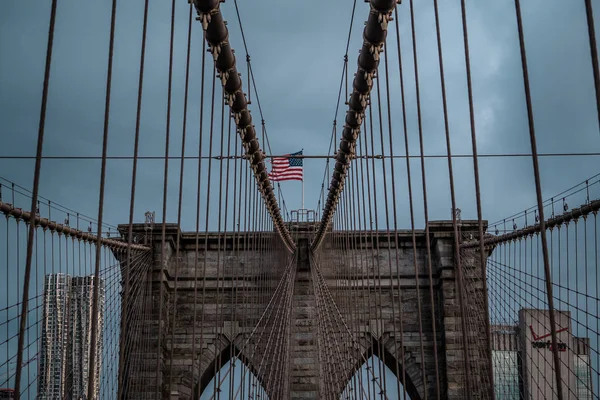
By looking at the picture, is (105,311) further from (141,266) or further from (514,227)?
(514,227)

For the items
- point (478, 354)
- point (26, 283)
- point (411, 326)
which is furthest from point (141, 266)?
point (26, 283)

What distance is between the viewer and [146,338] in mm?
17672

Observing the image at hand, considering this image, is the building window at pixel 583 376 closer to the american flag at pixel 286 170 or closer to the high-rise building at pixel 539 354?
the high-rise building at pixel 539 354

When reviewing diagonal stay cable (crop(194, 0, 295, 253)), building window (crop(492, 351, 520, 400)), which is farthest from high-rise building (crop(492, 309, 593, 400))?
diagonal stay cable (crop(194, 0, 295, 253))

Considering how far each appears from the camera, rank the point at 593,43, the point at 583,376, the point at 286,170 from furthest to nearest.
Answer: the point at 583,376 → the point at 286,170 → the point at 593,43

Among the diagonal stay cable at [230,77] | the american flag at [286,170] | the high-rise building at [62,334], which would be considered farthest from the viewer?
the american flag at [286,170]

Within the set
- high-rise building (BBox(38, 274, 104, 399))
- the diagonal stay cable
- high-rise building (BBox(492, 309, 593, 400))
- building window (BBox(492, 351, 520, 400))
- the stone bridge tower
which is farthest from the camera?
the stone bridge tower

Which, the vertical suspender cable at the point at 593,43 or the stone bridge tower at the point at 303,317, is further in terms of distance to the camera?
the stone bridge tower at the point at 303,317

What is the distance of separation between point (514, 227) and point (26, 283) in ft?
46.4

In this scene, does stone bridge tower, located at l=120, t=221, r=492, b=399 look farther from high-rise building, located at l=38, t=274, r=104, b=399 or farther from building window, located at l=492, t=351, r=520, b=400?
high-rise building, located at l=38, t=274, r=104, b=399

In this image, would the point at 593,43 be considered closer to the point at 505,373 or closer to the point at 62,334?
the point at 62,334

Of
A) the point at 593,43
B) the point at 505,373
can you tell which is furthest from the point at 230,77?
the point at 505,373

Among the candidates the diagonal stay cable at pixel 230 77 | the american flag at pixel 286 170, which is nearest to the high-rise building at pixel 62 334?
the diagonal stay cable at pixel 230 77

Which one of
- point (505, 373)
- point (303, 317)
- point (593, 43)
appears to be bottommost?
point (505, 373)
